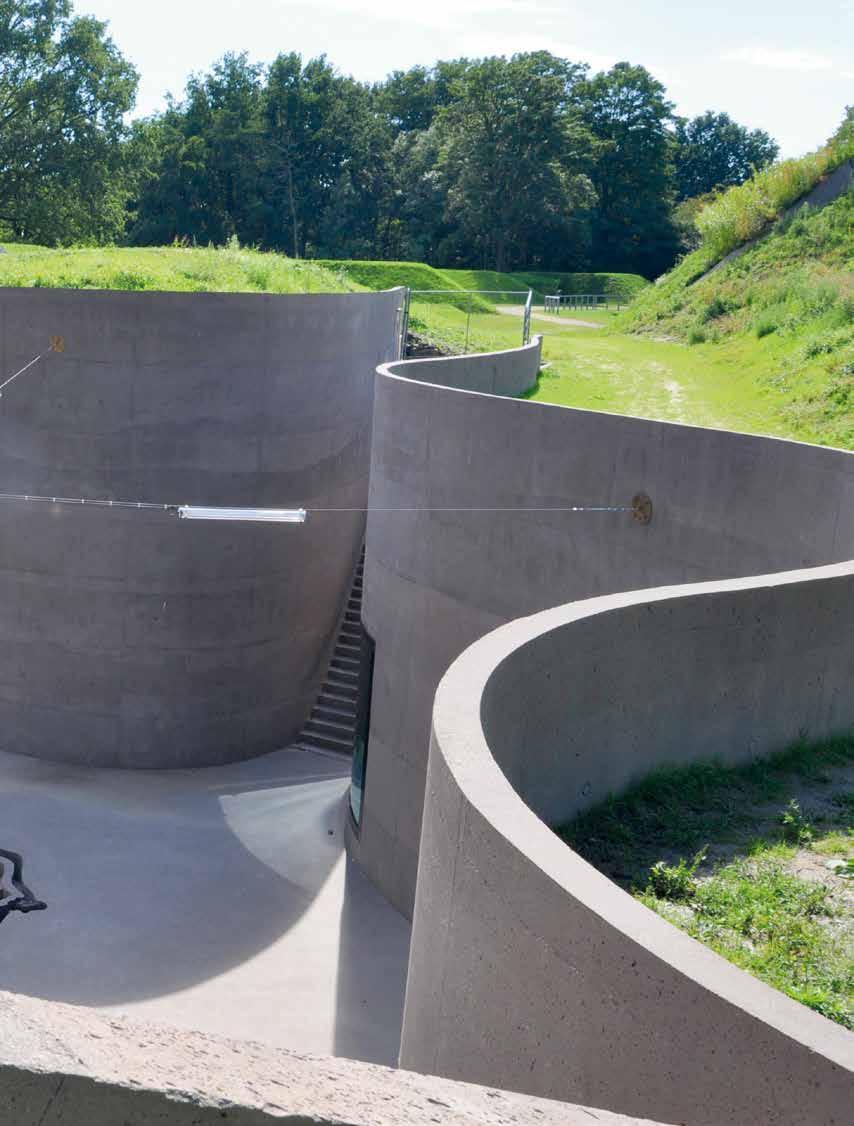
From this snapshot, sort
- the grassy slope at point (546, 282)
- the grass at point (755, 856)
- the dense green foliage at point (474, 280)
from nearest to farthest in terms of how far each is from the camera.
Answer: the grass at point (755, 856), the dense green foliage at point (474, 280), the grassy slope at point (546, 282)

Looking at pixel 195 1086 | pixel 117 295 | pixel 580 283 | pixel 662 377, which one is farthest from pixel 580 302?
pixel 195 1086

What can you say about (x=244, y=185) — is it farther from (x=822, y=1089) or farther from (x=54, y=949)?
(x=822, y=1089)

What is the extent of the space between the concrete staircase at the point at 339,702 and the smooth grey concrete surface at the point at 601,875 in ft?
34.1

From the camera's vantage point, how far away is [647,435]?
10023mm

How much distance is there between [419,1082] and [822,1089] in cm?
111

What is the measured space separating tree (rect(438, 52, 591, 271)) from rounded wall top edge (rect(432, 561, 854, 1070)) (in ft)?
155

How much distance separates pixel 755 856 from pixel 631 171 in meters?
57.2

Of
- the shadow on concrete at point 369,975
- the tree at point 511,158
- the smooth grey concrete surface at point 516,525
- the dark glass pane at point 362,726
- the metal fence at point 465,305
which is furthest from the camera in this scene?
the tree at point 511,158

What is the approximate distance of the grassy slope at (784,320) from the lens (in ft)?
49.3

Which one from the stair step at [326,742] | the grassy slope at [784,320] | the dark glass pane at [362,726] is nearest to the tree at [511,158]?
the grassy slope at [784,320]

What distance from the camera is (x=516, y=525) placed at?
10.9 metres

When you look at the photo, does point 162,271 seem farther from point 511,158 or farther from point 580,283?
point 511,158

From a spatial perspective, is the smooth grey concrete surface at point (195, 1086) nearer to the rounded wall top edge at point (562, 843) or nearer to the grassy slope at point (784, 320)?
the rounded wall top edge at point (562, 843)

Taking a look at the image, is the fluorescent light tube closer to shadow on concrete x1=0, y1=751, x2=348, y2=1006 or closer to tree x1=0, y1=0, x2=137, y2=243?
shadow on concrete x1=0, y1=751, x2=348, y2=1006
